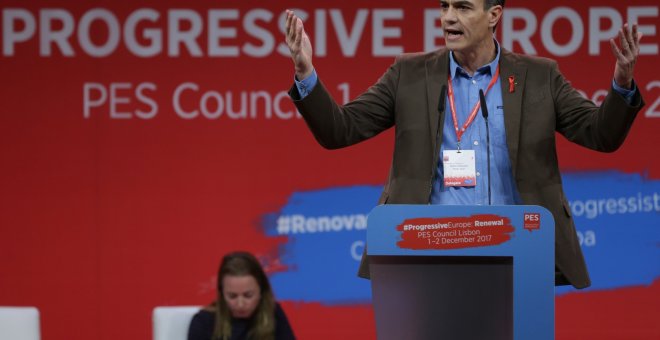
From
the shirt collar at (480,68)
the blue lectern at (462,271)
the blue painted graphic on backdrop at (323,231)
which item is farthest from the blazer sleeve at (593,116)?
the blue painted graphic on backdrop at (323,231)

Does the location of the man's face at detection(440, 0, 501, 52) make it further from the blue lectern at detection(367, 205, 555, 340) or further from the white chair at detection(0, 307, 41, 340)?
the white chair at detection(0, 307, 41, 340)

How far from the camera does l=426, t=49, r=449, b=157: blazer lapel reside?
9.55 ft

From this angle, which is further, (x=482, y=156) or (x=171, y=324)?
(x=171, y=324)

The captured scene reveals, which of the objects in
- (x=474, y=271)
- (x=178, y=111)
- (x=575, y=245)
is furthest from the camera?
(x=178, y=111)

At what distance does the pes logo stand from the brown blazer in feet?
1.46

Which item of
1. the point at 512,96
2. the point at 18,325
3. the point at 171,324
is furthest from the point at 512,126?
the point at 18,325

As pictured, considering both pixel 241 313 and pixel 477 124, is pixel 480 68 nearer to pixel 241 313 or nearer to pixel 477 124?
pixel 477 124

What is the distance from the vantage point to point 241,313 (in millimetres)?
3408

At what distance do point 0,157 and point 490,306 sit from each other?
12.3 ft

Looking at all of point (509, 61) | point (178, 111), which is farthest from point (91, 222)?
point (509, 61)

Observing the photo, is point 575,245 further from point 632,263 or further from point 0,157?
A: point 0,157

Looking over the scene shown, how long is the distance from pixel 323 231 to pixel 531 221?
321 centimetres

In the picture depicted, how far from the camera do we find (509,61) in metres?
3.02

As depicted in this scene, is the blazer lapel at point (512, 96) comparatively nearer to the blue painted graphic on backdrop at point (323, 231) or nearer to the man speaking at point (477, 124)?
the man speaking at point (477, 124)
